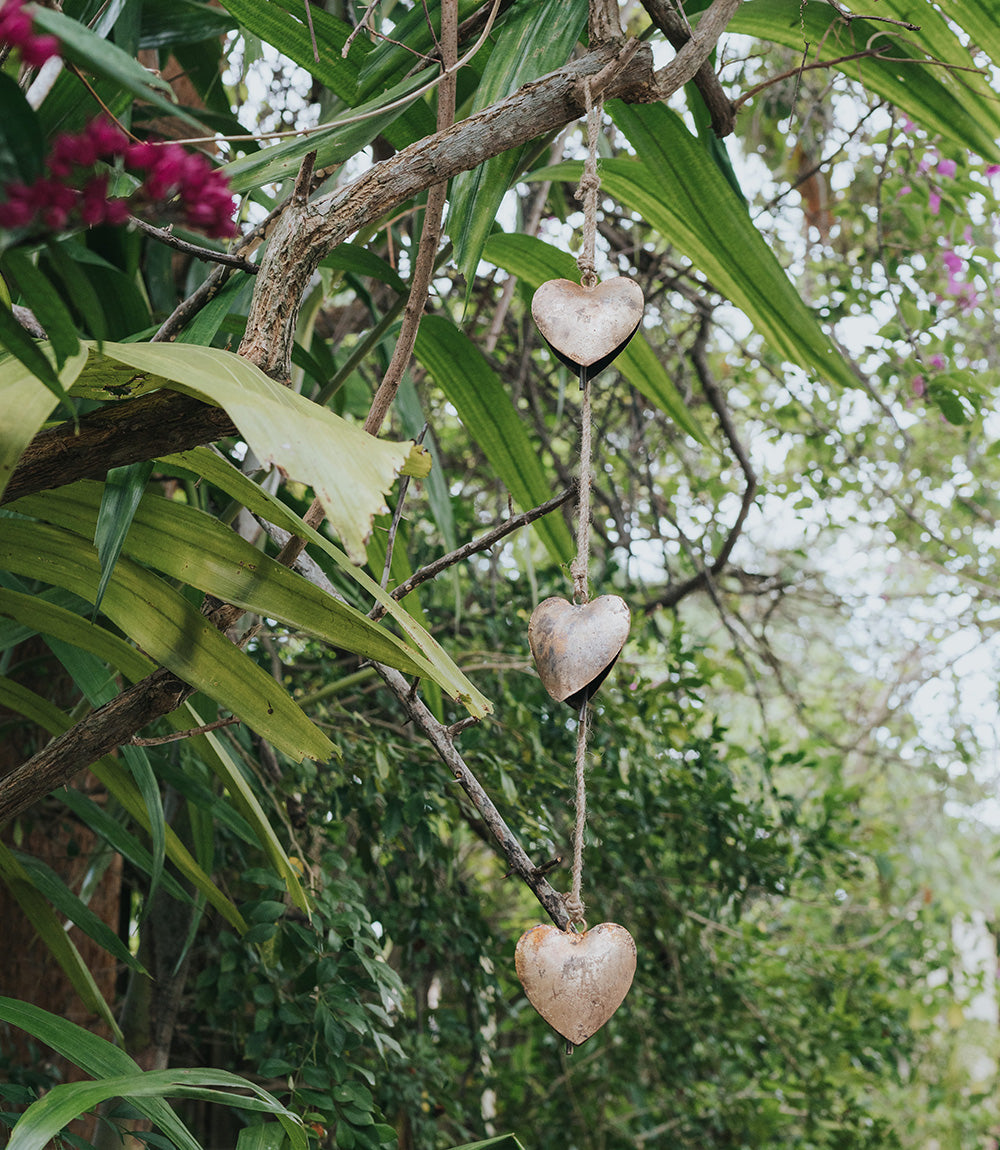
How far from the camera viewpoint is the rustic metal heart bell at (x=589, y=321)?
35 cm

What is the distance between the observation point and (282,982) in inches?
32.5

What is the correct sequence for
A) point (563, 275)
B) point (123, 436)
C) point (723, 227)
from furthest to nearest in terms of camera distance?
point (563, 275) → point (723, 227) → point (123, 436)

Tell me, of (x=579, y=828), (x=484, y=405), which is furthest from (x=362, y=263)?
(x=579, y=828)

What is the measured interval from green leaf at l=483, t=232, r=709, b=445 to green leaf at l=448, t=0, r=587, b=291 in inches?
5.8

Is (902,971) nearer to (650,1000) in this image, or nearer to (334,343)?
(650,1000)

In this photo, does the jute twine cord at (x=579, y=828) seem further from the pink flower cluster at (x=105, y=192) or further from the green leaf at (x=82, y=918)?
the green leaf at (x=82, y=918)

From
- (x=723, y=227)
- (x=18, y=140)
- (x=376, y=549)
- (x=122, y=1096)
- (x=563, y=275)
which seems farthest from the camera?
(x=376, y=549)

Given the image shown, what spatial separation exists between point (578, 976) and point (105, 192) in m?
0.26

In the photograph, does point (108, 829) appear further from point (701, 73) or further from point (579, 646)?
point (701, 73)

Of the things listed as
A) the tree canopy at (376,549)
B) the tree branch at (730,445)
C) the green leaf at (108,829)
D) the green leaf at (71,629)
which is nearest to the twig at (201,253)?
the tree canopy at (376,549)

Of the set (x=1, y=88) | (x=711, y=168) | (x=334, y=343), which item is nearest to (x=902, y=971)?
(x=334, y=343)

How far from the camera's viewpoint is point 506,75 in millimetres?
461

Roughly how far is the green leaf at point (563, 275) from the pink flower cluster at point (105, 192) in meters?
0.39

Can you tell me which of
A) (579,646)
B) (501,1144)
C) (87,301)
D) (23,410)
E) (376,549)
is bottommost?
(501,1144)
